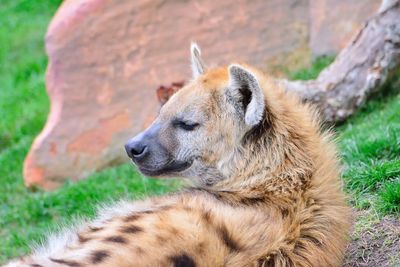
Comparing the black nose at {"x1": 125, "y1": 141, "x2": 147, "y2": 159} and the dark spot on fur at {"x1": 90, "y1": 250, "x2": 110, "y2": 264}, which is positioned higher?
the black nose at {"x1": 125, "y1": 141, "x2": 147, "y2": 159}

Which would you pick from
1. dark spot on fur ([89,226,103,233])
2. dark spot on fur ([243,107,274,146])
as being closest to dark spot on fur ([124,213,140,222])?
dark spot on fur ([89,226,103,233])

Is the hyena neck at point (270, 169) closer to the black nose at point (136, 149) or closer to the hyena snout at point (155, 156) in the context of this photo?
the hyena snout at point (155, 156)

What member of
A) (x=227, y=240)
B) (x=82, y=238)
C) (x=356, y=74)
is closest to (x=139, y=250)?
(x=227, y=240)

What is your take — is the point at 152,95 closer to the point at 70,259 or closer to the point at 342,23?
the point at 342,23

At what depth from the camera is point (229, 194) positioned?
11.4 feet

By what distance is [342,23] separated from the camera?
721 cm

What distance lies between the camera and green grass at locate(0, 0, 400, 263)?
4.18m

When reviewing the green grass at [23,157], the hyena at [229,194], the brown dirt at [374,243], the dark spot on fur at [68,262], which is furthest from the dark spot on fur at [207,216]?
the green grass at [23,157]

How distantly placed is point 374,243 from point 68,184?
3509 millimetres

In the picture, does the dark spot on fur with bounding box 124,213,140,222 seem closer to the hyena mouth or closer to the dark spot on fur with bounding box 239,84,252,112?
the hyena mouth

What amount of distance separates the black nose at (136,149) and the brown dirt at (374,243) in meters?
1.00

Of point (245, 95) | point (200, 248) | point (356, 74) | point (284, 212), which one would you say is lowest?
point (356, 74)

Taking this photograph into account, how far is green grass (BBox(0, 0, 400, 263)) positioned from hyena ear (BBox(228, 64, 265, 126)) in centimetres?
79

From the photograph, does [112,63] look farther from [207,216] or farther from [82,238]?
[207,216]
